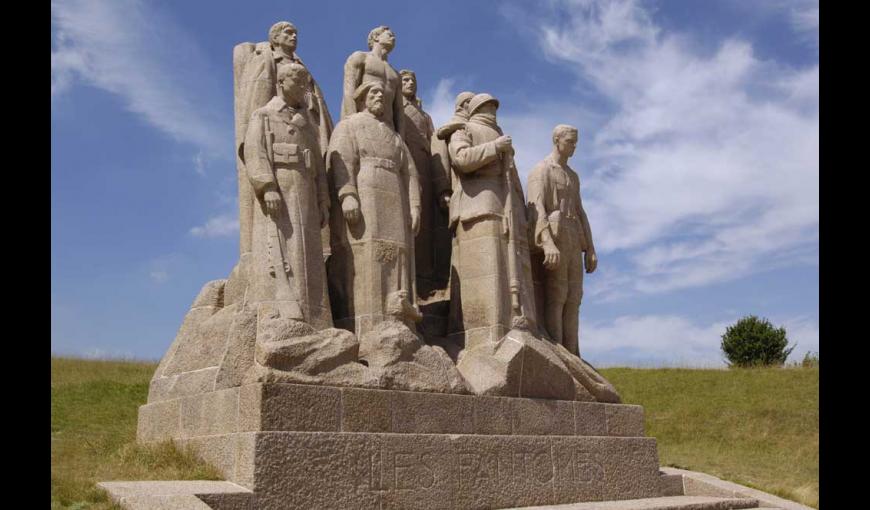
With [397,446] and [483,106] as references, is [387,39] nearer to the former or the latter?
[483,106]

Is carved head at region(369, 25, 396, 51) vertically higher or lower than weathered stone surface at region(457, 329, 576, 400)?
higher

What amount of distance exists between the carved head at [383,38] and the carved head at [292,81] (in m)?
1.97

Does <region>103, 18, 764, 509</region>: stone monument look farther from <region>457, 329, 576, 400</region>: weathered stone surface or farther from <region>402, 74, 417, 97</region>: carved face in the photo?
<region>402, 74, 417, 97</region>: carved face

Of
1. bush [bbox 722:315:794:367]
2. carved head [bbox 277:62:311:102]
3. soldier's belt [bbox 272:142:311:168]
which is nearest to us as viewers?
soldier's belt [bbox 272:142:311:168]

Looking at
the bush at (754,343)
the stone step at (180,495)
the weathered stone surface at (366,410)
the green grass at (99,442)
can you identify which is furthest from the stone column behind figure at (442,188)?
the bush at (754,343)

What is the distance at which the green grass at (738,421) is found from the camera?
1605cm

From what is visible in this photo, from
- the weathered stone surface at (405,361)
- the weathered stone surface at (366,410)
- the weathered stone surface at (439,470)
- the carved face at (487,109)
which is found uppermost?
the carved face at (487,109)

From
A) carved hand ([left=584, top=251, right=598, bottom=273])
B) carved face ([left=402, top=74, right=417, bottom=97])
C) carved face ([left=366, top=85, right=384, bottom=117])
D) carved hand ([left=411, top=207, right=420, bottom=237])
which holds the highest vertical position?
carved face ([left=402, top=74, right=417, bottom=97])

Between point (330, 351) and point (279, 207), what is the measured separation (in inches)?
59.7

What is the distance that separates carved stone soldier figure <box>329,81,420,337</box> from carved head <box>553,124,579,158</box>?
2603 millimetres

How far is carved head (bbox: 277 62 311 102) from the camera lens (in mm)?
9500

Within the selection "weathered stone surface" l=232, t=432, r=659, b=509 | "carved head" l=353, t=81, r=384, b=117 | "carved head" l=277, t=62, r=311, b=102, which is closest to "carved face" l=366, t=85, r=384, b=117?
"carved head" l=353, t=81, r=384, b=117

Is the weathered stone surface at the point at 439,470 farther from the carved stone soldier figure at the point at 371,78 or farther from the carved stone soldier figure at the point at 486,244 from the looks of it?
the carved stone soldier figure at the point at 371,78

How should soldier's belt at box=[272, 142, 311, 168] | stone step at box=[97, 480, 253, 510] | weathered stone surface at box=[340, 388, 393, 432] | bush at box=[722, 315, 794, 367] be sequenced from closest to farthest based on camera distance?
stone step at box=[97, 480, 253, 510] → weathered stone surface at box=[340, 388, 393, 432] → soldier's belt at box=[272, 142, 311, 168] → bush at box=[722, 315, 794, 367]
